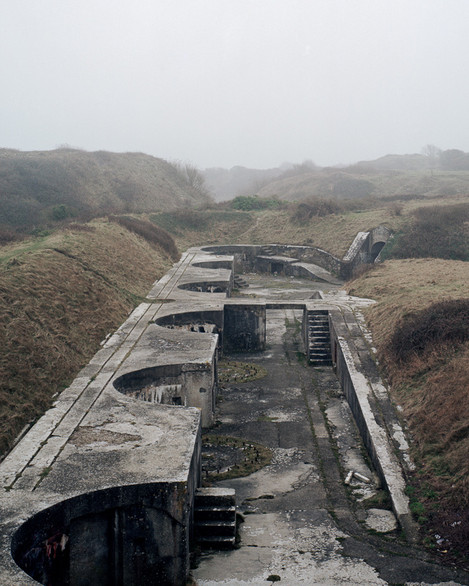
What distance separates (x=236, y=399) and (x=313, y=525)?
6753mm

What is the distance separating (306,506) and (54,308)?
8.79 meters

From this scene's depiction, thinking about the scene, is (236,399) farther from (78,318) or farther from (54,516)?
(54,516)

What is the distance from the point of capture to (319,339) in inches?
796

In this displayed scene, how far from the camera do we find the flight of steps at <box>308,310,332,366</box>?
64.3 ft

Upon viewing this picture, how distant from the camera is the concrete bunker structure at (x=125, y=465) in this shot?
7855 millimetres

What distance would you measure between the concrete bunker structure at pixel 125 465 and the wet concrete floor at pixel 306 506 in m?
0.46

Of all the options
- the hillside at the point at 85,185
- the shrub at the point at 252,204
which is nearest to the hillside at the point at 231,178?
the hillside at the point at 85,185

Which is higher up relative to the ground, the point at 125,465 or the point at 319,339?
the point at 125,465

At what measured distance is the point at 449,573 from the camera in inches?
313

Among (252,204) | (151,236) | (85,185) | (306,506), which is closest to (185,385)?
(306,506)

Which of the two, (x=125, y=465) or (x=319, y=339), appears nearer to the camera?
(x=125, y=465)

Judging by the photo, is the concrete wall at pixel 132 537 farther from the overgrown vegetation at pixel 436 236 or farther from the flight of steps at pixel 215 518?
the overgrown vegetation at pixel 436 236

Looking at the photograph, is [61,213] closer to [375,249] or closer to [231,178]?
[375,249]

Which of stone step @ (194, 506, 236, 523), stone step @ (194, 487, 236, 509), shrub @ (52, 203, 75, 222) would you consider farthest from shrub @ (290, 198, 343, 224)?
stone step @ (194, 506, 236, 523)
